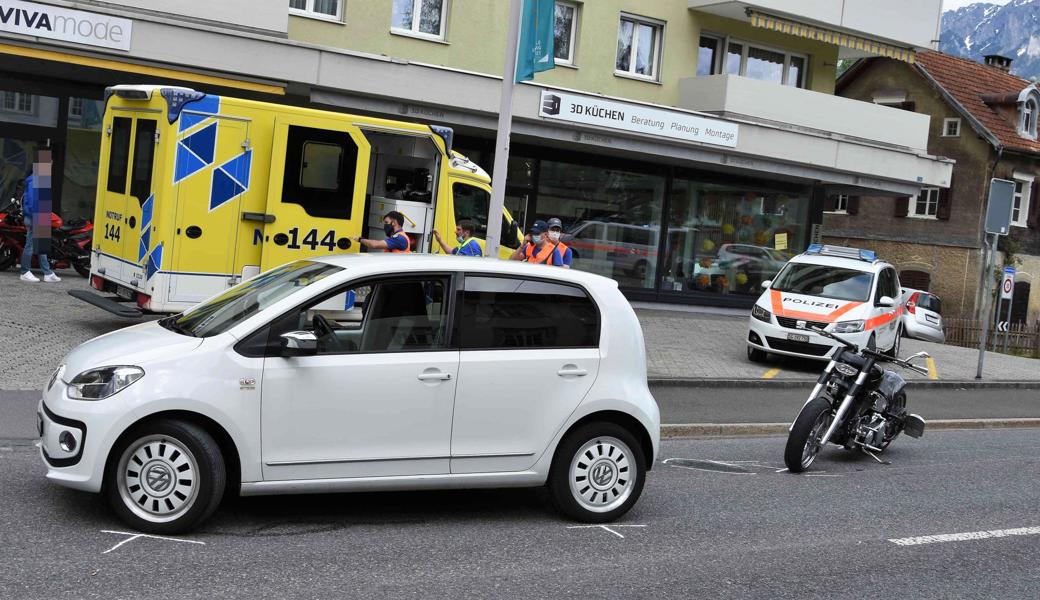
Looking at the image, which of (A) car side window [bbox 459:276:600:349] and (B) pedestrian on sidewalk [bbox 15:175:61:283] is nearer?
(A) car side window [bbox 459:276:600:349]

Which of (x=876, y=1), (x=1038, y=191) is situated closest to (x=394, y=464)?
(x=876, y=1)

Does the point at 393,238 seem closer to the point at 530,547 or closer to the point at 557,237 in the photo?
the point at 557,237

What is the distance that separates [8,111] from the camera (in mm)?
18219

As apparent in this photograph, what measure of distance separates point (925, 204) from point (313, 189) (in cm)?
3234

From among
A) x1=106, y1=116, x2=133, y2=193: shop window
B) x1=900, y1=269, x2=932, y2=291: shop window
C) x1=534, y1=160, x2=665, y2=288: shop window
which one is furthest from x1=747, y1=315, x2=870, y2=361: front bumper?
x1=900, y1=269, x2=932, y2=291: shop window

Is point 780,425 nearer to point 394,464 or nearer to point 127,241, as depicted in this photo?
point 394,464

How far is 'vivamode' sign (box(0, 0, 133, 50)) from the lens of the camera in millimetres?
15750

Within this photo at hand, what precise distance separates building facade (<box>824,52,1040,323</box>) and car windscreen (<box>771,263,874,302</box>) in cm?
2257

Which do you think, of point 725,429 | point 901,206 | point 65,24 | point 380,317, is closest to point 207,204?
point 65,24

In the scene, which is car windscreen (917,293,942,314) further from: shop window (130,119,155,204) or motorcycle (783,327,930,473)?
shop window (130,119,155,204)

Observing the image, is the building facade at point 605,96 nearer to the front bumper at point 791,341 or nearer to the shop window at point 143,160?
the front bumper at point 791,341

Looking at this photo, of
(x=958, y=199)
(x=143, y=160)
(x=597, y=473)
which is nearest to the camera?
(x=597, y=473)

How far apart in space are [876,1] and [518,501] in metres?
21.3

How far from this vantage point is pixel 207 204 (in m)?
13.0
